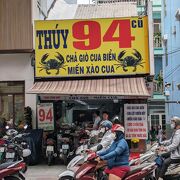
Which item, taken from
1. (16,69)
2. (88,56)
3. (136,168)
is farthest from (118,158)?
(16,69)

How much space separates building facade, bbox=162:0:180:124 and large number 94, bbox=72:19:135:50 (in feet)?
26.7

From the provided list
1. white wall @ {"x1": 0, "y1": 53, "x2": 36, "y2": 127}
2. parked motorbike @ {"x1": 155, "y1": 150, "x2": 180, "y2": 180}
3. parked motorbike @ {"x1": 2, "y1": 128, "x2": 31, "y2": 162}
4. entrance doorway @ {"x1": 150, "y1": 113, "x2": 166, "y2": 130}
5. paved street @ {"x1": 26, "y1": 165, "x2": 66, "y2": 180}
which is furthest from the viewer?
entrance doorway @ {"x1": 150, "y1": 113, "x2": 166, "y2": 130}

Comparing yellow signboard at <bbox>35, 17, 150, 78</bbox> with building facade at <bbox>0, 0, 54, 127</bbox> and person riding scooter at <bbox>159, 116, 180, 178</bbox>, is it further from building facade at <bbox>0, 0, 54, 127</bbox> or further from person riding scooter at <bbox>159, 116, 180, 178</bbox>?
person riding scooter at <bbox>159, 116, 180, 178</bbox>

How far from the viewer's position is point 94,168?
970 centimetres

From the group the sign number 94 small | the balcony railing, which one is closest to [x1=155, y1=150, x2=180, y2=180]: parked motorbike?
the sign number 94 small

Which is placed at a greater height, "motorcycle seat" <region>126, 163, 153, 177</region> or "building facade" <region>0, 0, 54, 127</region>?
"building facade" <region>0, 0, 54, 127</region>

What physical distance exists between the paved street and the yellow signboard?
352 centimetres

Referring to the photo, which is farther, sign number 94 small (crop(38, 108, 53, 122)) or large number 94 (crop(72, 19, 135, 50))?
large number 94 (crop(72, 19, 135, 50))

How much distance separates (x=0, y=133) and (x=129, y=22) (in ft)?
20.3

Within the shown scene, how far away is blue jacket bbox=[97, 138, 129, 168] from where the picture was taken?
8.49m

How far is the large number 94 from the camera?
16750 millimetres

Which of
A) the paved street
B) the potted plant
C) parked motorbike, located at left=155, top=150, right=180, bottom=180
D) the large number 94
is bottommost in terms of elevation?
the paved street

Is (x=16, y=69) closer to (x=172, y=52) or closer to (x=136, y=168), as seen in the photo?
(x=136, y=168)

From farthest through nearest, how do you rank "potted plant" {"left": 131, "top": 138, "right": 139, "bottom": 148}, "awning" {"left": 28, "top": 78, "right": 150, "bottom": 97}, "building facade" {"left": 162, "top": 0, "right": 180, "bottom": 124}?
1. "building facade" {"left": 162, "top": 0, "right": 180, "bottom": 124}
2. "potted plant" {"left": 131, "top": 138, "right": 139, "bottom": 148}
3. "awning" {"left": 28, "top": 78, "right": 150, "bottom": 97}
